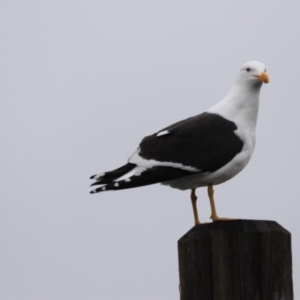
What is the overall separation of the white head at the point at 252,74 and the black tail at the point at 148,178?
4.48 feet

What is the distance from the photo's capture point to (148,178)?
692 centimetres

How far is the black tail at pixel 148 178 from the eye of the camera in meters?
6.75

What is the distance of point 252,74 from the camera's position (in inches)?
305

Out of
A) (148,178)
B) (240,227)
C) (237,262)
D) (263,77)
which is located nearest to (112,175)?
(148,178)

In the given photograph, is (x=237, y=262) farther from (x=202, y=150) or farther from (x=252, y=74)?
(x=252, y=74)

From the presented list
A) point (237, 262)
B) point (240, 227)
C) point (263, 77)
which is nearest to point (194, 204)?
point (263, 77)

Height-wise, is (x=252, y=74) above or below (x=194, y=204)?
above

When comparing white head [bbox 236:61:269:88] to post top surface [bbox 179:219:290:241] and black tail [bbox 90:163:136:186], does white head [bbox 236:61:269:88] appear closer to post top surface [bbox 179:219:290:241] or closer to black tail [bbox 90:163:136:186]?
black tail [bbox 90:163:136:186]

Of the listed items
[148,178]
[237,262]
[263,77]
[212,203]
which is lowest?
[237,262]

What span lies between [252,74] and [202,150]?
3.55 feet

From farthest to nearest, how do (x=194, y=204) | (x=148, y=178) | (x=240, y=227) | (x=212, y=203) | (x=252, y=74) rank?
(x=252, y=74) < (x=194, y=204) < (x=212, y=203) < (x=148, y=178) < (x=240, y=227)

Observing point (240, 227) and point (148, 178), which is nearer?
point (240, 227)

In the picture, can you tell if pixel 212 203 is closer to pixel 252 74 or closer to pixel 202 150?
pixel 202 150

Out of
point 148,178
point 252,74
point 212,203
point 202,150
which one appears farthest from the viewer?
point 252,74
